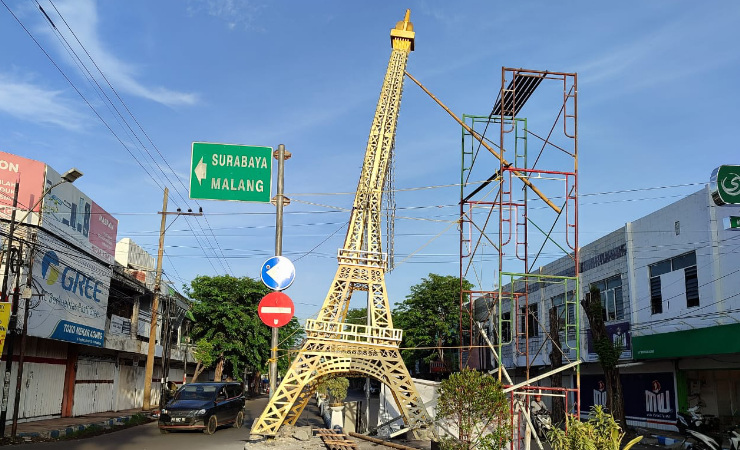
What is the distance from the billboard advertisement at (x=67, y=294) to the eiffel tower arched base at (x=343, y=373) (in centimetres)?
897

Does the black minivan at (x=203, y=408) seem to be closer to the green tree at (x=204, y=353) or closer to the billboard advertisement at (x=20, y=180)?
the billboard advertisement at (x=20, y=180)

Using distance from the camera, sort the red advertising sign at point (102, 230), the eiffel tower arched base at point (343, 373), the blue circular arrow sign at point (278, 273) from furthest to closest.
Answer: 1. the red advertising sign at point (102, 230)
2. the eiffel tower arched base at point (343, 373)
3. the blue circular arrow sign at point (278, 273)

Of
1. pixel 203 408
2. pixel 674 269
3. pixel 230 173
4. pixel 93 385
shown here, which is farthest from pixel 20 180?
pixel 674 269

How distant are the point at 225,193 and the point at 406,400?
9707 millimetres

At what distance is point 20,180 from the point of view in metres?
22.3

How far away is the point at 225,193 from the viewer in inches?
477

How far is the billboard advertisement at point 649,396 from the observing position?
82.8 feet

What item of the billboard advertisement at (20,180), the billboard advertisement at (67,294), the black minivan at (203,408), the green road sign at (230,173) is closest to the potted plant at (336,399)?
the black minivan at (203,408)

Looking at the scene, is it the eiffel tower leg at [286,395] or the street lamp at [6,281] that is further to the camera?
the eiffel tower leg at [286,395]

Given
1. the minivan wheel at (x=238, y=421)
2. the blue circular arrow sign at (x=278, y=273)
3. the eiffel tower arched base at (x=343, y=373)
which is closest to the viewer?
the blue circular arrow sign at (x=278, y=273)

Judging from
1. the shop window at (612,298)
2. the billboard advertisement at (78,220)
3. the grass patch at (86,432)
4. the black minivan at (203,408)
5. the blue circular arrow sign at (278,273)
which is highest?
the billboard advertisement at (78,220)

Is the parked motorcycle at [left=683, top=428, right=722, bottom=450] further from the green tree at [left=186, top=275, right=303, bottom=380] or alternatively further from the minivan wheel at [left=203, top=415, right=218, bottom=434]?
the green tree at [left=186, top=275, right=303, bottom=380]

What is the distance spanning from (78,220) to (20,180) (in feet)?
14.0

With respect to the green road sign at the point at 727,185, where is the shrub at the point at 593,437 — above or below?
below
